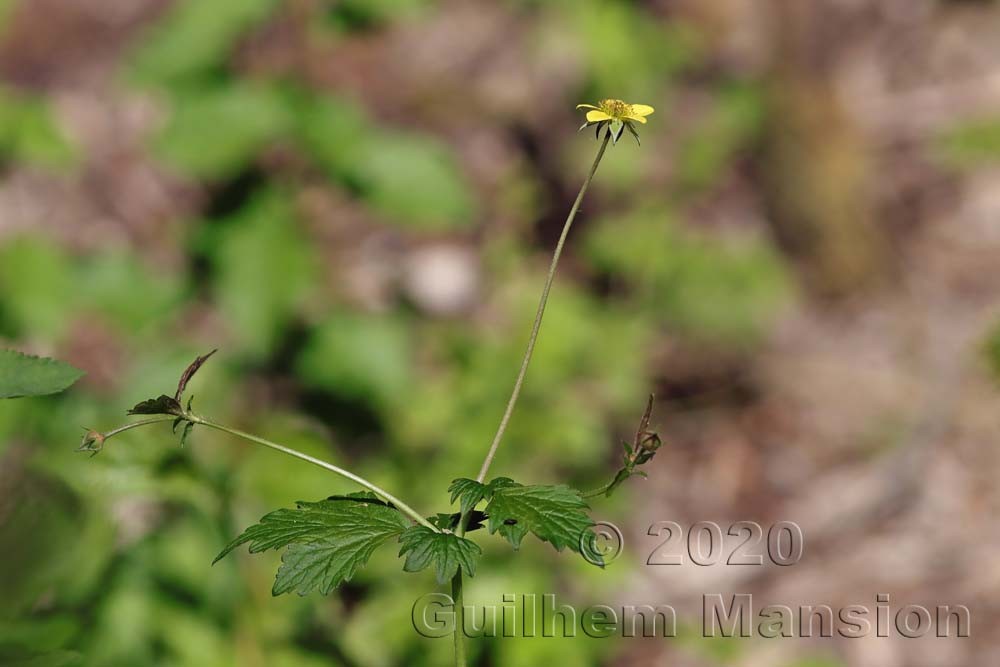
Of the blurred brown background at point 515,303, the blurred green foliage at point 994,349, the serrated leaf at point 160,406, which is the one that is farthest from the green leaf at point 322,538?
the blurred green foliage at point 994,349

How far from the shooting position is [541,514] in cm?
83

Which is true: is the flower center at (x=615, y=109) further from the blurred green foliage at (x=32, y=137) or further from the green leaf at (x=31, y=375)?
the blurred green foliage at (x=32, y=137)

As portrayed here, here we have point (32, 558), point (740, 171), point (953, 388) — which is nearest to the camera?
point (32, 558)

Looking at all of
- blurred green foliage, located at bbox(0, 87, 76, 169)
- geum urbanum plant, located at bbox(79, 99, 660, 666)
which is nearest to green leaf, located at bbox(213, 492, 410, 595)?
geum urbanum plant, located at bbox(79, 99, 660, 666)

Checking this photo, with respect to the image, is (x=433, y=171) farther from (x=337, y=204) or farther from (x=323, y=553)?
(x=323, y=553)

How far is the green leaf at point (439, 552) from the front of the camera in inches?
31.2

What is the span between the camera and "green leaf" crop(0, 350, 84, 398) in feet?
2.70

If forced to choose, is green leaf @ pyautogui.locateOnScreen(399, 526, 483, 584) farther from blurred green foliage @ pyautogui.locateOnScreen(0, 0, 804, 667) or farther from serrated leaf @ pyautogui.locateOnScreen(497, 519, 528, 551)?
blurred green foliage @ pyautogui.locateOnScreen(0, 0, 804, 667)

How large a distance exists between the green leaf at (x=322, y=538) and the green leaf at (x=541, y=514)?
90 mm

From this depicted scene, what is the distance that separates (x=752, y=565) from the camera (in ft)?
8.07

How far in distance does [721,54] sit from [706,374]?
5.57 feet

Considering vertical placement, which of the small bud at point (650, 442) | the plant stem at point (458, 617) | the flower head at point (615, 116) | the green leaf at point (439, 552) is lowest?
the plant stem at point (458, 617)

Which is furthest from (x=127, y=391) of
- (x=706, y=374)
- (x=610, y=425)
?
(x=706, y=374)

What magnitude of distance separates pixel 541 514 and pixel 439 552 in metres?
0.09
